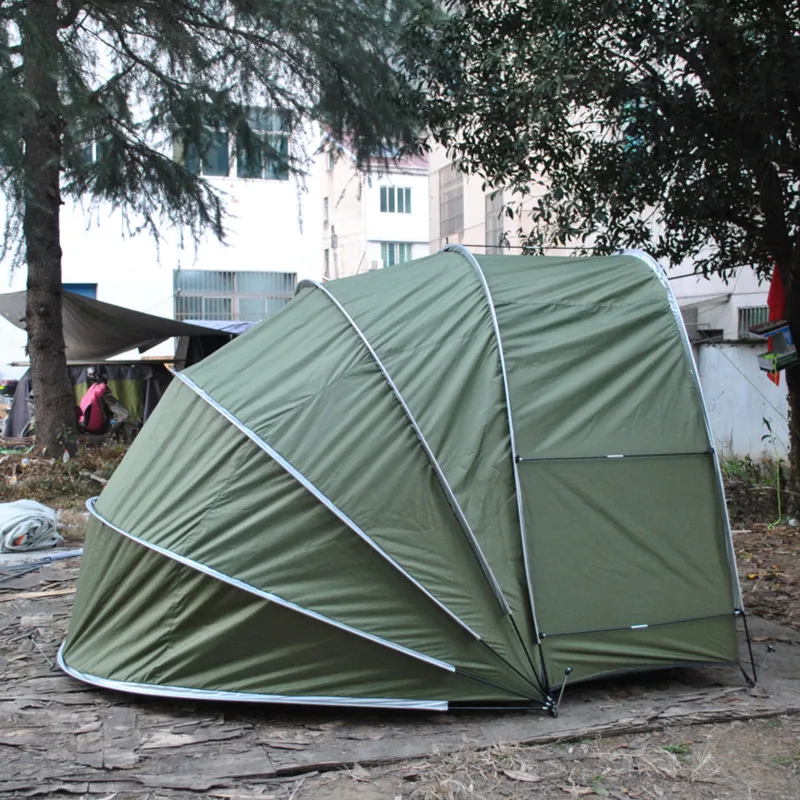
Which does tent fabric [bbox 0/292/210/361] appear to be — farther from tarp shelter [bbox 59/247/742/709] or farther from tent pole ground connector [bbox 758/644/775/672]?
tent pole ground connector [bbox 758/644/775/672]

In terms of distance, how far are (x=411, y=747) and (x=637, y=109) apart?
5920 millimetres

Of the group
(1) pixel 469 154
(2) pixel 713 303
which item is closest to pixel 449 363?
(1) pixel 469 154

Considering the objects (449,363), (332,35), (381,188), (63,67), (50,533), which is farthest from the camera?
(381,188)

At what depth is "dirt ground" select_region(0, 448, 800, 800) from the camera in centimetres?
402

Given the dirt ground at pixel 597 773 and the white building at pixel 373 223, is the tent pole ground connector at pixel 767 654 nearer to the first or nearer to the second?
the dirt ground at pixel 597 773

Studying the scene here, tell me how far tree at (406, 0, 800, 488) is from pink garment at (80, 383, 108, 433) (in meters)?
8.02

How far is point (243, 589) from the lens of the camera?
465 cm

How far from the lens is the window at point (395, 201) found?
31484 millimetres

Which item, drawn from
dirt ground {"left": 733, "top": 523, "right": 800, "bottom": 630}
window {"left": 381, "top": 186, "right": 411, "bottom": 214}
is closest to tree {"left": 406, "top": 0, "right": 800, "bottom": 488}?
dirt ground {"left": 733, "top": 523, "right": 800, "bottom": 630}

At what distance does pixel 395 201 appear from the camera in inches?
1250

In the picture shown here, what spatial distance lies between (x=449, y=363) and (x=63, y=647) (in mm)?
2658

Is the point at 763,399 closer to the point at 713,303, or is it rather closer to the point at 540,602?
the point at 713,303

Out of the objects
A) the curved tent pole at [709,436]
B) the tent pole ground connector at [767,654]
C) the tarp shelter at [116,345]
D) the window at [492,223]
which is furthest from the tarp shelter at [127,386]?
the tent pole ground connector at [767,654]

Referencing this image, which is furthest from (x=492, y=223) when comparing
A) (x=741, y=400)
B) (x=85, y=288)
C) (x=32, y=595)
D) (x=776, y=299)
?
(x=32, y=595)
